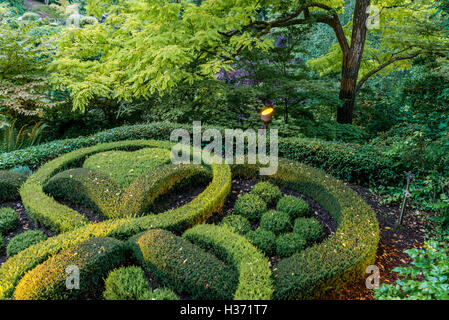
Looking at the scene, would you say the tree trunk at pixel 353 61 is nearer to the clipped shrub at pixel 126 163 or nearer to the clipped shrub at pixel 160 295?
the clipped shrub at pixel 126 163

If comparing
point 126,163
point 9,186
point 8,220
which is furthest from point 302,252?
point 9,186

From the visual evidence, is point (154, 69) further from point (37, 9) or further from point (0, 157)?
point (37, 9)

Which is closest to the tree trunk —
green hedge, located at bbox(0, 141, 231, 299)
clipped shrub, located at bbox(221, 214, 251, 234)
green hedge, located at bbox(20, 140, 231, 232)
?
green hedge, located at bbox(20, 140, 231, 232)

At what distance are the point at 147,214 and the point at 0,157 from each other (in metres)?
3.41

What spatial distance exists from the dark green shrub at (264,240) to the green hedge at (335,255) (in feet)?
1.00

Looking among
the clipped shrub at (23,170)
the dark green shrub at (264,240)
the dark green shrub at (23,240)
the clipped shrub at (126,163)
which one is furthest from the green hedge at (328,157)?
the dark green shrub at (23,240)

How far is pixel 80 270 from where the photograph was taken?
2539 millimetres

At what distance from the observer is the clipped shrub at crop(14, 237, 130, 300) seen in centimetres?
236

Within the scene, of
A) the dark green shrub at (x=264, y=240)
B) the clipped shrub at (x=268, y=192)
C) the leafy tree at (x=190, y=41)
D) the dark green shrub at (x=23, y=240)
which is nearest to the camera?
the dark green shrub at (x=23, y=240)

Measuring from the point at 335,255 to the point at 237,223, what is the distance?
122 cm

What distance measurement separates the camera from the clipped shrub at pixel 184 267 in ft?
8.08

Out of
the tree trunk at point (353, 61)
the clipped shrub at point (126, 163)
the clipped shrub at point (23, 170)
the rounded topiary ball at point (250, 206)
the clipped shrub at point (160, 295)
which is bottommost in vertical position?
the clipped shrub at point (160, 295)

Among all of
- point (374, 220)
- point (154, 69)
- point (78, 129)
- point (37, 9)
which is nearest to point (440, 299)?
point (374, 220)
